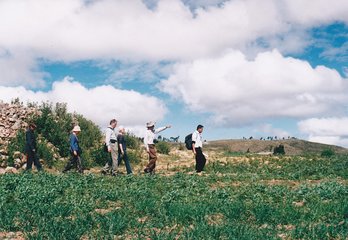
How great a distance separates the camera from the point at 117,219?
25.7 feet

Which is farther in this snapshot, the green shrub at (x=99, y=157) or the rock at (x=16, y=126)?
the rock at (x=16, y=126)

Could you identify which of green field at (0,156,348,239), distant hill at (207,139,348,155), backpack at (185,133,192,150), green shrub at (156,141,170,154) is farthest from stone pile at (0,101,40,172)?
distant hill at (207,139,348,155)

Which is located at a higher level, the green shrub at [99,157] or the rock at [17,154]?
the rock at [17,154]

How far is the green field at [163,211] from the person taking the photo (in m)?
7.18

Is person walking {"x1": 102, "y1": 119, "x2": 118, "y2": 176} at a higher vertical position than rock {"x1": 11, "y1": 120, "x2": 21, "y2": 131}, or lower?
lower

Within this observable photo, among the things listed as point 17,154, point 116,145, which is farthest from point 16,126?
point 116,145

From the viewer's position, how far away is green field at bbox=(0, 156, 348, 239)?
7.18m

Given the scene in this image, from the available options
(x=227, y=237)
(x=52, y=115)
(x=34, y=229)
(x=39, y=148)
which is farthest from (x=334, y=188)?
(x=52, y=115)

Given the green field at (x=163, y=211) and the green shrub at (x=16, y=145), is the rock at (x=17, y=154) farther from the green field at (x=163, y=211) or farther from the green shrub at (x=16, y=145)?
the green field at (x=163, y=211)

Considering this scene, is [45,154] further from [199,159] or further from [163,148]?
[163,148]

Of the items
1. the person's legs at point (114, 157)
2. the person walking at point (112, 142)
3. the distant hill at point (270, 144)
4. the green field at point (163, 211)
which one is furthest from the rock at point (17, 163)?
the distant hill at point (270, 144)

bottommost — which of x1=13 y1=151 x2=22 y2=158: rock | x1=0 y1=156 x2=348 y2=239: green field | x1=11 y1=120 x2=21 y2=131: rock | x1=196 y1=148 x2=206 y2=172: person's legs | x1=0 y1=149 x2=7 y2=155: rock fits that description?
x1=0 y1=156 x2=348 y2=239: green field

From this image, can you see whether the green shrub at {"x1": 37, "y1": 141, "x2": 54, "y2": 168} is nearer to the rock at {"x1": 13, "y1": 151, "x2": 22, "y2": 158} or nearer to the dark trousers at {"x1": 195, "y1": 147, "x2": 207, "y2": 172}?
the rock at {"x1": 13, "y1": 151, "x2": 22, "y2": 158}

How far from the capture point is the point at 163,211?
8.95m
